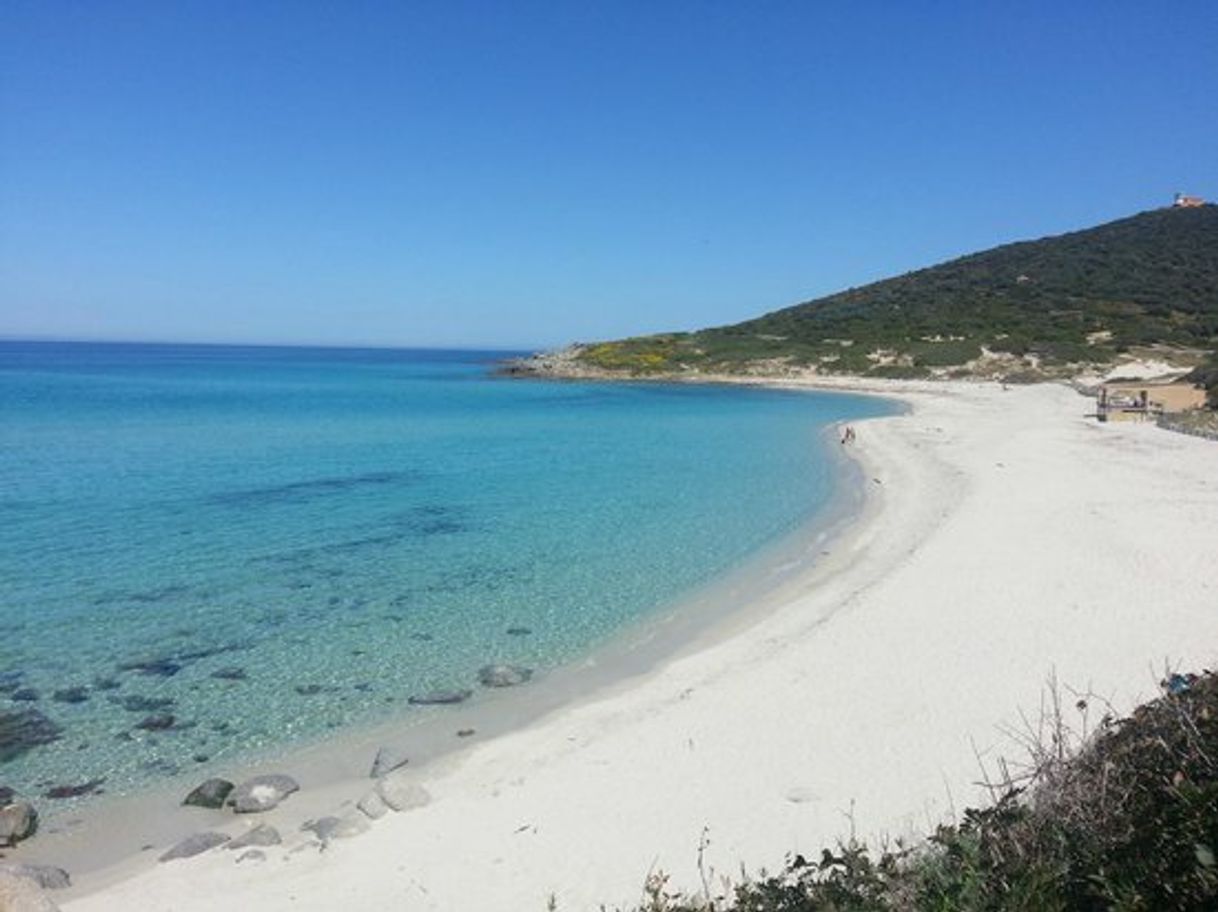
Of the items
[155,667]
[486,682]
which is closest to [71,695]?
[155,667]

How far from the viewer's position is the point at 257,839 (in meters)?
7.56

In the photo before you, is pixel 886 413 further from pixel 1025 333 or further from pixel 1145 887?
pixel 1145 887

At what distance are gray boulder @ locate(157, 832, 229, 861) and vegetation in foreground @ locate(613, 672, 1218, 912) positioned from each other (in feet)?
16.0

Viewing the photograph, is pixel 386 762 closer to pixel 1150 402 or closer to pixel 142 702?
pixel 142 702

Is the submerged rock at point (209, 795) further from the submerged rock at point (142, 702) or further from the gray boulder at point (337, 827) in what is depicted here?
the submerged rock at point (142, 702)

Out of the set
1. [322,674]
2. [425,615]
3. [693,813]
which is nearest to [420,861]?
[693,813]

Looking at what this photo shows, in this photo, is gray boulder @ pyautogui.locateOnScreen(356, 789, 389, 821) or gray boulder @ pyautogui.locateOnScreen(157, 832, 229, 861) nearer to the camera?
gray boulder @ pyautogui.locateOnScreen(157, 832, 229, 861)

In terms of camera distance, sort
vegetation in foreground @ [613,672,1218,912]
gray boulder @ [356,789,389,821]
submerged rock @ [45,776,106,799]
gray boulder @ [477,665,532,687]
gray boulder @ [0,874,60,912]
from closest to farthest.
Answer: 1. vegetation in foreground @ [613,672,1218,912]
2. gray boulder @ [0,874,60,912]
3. gray boulder @ [356,789,389,821]
4. submerged rock @ [45,776,106,799]
5. gray boulder @ [477,665,532,687]

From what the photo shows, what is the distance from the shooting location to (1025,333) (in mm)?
72312

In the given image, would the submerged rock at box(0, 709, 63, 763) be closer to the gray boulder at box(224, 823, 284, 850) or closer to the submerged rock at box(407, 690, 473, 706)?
the gray boulder at box(224, 823, 284, 850)

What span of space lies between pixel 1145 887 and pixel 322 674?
33.1 feet

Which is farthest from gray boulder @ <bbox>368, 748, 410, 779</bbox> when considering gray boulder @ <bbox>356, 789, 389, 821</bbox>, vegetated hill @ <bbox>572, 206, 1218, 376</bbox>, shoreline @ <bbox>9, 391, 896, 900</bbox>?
vegetated hill @ <bbox>572, 206, 1218, 376</bbox>

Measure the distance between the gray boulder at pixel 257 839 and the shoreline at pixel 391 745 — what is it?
0.66ft

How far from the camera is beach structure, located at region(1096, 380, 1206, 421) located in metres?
34.8
